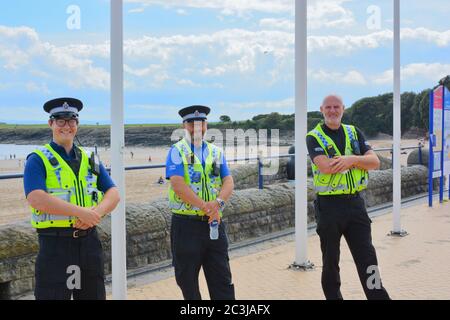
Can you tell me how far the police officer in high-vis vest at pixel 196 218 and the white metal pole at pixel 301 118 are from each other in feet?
8.63

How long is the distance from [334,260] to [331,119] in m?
1.23

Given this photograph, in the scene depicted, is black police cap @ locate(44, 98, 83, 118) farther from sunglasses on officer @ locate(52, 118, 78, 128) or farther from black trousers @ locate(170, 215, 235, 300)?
black trousers @ locate(170, 215, 235, 300)

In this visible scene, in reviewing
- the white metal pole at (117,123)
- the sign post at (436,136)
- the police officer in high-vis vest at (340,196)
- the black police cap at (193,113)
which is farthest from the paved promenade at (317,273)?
the sign post at (436,136)

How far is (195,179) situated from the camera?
4.13 m

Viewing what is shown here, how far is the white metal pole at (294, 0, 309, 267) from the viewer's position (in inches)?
263

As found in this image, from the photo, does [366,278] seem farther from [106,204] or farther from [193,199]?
[106,204]

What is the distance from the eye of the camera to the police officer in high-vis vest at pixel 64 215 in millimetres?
3289

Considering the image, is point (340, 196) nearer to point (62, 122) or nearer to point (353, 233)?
point (353, 233)

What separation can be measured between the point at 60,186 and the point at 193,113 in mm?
1352

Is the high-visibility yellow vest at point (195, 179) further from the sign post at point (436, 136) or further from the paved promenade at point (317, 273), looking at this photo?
the sign post at point (436, 136)

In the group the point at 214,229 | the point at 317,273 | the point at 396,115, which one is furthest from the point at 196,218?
the point at 396,115

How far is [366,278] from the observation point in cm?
444

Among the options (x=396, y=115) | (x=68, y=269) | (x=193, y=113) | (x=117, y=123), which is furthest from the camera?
(x=396, y=115)
